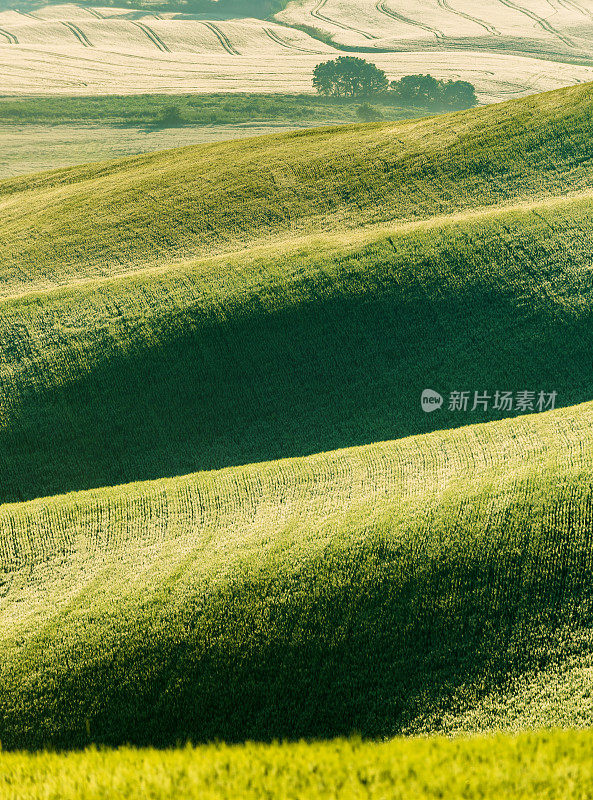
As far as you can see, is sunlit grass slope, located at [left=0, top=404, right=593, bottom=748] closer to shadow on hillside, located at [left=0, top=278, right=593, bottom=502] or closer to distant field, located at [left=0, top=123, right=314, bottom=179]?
shadow on hillside, located at [left=0, top=278, right=593, bottom=502]

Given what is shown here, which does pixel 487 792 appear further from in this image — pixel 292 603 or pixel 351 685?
pixel 292 603

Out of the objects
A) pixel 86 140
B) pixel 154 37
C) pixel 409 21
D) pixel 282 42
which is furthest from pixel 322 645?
pixel 409 21

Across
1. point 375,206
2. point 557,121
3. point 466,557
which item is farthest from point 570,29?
point 466,557

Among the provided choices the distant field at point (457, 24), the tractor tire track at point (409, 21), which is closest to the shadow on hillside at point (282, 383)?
the distant field at point (457, 24)

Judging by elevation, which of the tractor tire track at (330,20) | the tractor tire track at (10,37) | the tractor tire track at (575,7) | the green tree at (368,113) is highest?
the tractor tire track at (575,7)

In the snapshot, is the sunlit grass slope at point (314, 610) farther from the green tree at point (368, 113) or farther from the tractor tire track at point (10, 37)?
the tractor tire track at point (10, 37)

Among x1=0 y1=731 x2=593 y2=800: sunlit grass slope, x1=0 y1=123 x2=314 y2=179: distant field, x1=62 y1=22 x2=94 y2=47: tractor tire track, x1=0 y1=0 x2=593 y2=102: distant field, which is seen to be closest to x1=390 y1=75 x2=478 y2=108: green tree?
x1=0 y1=0 x2=593 y2=102: distant field

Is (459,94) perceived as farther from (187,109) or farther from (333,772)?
(333,772)

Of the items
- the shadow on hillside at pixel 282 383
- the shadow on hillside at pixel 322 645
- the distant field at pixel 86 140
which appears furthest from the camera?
the distant field at pixel 86 140
